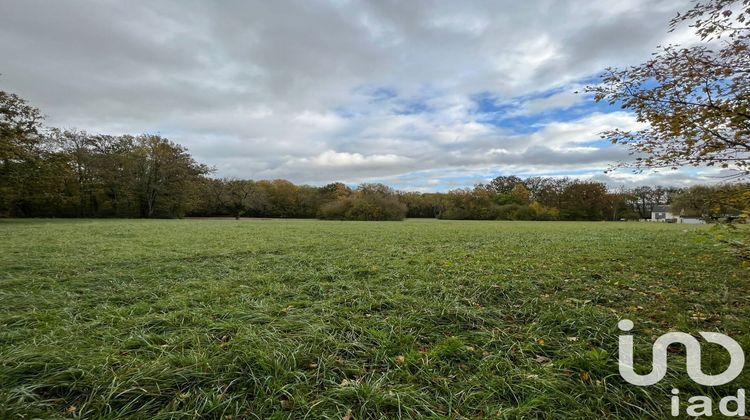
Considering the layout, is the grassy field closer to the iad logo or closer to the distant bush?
the iad logo

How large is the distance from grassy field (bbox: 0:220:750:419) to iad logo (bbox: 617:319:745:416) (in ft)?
0.21

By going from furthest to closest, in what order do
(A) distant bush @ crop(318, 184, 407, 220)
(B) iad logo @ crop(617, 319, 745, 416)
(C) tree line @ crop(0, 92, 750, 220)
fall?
(A) distant bush @ crop(318, 184, 407, 220), (C) tree line @ crop(0, 92, 750, 220), (B) iad logo @ crop(617, 319, 745, 416)

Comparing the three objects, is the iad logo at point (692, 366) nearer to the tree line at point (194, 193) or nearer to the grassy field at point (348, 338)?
the grassy field at point (348, 338)

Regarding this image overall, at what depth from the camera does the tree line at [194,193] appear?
22.7 metres

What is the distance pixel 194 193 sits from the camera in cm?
3897

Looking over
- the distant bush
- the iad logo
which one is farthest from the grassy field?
the distant bush

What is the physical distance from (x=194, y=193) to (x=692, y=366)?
4353cm

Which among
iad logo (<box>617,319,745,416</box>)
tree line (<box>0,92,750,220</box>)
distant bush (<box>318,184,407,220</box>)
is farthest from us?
distant bush (<box>318,184,407,220</box>)

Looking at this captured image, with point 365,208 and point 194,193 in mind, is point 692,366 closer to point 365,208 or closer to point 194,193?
point 365,208

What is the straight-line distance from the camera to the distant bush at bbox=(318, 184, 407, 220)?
131 feet

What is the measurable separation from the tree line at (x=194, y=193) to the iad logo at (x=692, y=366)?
190cm

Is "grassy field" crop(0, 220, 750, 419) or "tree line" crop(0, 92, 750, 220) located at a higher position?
"tree line" crop(0, 92, 750, 220)

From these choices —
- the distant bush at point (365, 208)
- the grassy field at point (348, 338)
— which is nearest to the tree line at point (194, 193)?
the distant bush at point (365, 208)

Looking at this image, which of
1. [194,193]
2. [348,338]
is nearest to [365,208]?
[194,193]
